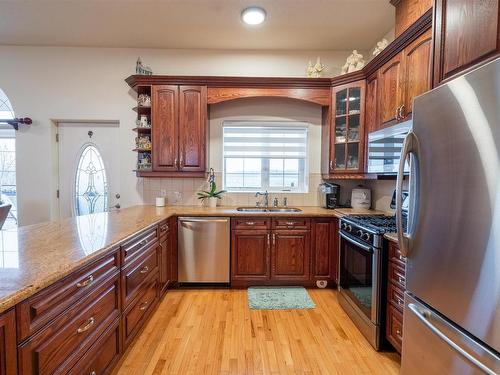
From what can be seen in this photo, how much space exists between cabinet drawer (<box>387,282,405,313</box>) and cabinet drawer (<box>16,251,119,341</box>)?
189 cm

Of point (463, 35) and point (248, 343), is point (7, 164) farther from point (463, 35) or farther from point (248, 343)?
point (463, 35)

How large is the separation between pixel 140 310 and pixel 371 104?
9.78 feet

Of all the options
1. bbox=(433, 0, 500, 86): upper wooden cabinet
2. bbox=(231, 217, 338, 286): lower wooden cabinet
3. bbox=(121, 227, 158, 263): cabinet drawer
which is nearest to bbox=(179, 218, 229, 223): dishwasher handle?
bbox=(231, 217, 338, 286): lower wooden cabinet

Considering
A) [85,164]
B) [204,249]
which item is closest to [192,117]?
[204,249]

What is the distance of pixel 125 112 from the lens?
11.3 feet

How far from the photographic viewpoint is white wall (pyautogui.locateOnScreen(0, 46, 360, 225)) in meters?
3.37

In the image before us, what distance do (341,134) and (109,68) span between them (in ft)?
10.4

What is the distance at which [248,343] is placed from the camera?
1985 mm

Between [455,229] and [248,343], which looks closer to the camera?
[455,229]

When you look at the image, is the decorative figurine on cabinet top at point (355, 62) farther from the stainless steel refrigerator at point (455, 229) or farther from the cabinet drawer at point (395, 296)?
the cabinet drawer at point (395, 296)

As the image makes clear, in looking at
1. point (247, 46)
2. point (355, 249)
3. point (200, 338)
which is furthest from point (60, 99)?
point (355, 249)

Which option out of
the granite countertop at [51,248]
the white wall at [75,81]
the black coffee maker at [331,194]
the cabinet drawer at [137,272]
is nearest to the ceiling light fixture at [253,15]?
the white wall at [75,81]

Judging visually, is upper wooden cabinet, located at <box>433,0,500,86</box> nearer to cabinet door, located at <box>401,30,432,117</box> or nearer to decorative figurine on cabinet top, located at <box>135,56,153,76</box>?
cabinet door, located at <box>401,30,432,117</box>

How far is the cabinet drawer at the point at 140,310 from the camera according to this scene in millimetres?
1770
